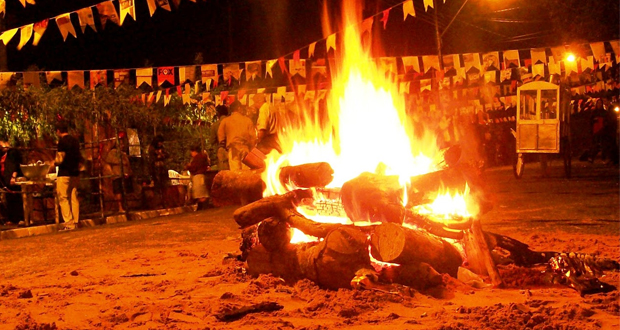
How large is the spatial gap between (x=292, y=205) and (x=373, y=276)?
1306 mm

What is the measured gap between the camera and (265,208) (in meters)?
5.69

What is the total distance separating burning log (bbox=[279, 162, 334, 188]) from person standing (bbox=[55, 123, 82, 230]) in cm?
706

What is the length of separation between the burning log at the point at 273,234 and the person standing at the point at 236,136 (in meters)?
7.04

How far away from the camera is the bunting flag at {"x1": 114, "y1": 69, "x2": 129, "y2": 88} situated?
1623cm

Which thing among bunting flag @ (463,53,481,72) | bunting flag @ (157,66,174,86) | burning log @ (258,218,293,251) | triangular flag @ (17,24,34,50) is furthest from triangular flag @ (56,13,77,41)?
bunting flag @ (463,53,481,72)

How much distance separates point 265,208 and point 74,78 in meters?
11.5

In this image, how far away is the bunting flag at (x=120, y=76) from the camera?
16234mm

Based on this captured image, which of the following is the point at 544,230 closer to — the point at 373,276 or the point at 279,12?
the point at 373,276

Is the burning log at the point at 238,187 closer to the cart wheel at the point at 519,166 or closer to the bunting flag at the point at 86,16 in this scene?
the bunting flag at the point at 86,16

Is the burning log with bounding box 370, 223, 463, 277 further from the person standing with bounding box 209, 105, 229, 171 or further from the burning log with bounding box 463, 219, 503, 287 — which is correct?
the person standing with bounding box 209, 105, 229, 171

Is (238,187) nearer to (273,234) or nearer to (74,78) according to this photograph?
(273,234)

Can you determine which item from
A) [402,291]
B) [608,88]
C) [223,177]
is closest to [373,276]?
[402,291]

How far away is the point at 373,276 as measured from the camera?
4793 millimetres

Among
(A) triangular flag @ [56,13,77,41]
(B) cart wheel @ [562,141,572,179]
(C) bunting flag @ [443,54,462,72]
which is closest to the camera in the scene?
(A) triangular flag @ [56,13,77,41]
